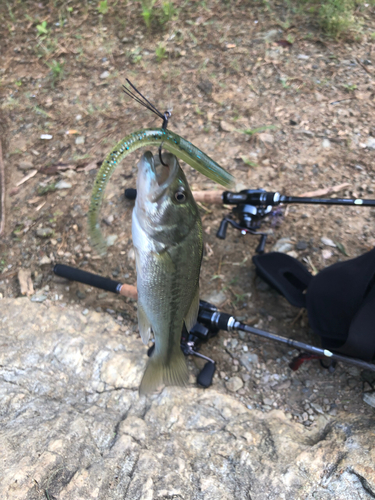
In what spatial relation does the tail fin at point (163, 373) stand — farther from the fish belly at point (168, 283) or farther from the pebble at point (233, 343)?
the pebble at point (233, 343)

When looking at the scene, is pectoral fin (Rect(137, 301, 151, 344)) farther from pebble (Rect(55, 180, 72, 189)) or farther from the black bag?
pebble (Rect(55, 180, 72, 189))

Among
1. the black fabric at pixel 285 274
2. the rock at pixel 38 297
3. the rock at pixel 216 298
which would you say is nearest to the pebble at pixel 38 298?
the rock at pixel 38 297

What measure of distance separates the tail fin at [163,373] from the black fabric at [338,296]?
3.75 ft

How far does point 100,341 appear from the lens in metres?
2.94

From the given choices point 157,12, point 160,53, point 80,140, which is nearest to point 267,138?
point 160,53

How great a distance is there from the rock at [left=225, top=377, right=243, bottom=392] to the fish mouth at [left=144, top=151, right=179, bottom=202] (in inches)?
69.9

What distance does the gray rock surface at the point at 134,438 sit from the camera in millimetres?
1816

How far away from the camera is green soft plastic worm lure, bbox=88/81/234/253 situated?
1.71 meters

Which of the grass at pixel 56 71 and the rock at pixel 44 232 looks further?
the grass at pixel 56 71

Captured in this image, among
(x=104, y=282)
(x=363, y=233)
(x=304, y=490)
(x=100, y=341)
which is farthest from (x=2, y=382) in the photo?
(x=363, y=233)

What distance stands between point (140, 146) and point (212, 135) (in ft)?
8.99

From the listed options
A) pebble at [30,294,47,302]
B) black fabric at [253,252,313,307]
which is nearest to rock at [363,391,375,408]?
black fabric at [253,252,313,307]

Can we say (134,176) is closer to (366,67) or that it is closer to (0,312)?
(0,312)

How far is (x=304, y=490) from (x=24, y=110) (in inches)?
188
